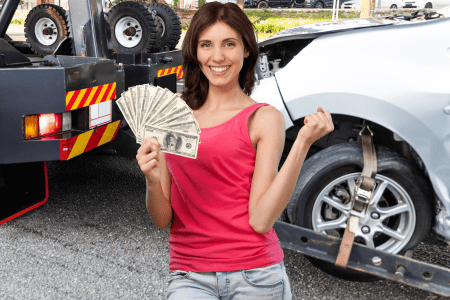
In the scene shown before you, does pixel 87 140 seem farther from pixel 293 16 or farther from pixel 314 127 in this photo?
pixel 293 16

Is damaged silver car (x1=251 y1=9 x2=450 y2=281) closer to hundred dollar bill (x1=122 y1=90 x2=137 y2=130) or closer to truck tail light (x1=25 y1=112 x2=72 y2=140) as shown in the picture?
truck tail light (x1=25 y1=112 x2=72 y2=140)

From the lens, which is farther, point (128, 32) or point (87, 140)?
point (128, 32)

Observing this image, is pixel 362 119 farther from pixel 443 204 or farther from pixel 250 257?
pixel 250 257

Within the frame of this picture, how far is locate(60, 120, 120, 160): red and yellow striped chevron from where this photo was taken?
3.16 metres

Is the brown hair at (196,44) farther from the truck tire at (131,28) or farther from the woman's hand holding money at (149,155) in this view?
the truck tire at (131,28)

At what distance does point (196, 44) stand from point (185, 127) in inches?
12.3

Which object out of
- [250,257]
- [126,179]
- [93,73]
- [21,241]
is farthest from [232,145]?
[126,179]

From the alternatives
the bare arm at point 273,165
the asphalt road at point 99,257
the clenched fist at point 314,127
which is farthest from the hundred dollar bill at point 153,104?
the asphalt road at point 99,257

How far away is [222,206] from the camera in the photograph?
1515 mm

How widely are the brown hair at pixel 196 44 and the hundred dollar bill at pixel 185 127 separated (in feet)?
0.80

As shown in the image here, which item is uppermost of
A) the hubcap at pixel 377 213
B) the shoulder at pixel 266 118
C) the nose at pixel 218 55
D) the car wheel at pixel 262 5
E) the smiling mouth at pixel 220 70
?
the car wheel at pixel 262 5

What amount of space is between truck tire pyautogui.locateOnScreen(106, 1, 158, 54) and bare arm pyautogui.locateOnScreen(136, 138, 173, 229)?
304cm

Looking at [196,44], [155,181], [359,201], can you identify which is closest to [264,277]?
[155,181]

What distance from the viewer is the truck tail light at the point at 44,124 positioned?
10.1 feet
